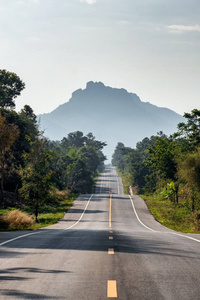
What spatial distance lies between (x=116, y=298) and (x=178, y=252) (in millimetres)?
4986

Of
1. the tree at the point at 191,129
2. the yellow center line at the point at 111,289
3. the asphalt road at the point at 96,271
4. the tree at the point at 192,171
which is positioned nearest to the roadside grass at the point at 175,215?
the tree at the point at 192,171

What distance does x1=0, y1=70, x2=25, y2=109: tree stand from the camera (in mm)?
75625

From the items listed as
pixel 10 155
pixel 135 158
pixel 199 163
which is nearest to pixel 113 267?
pixel 199 163

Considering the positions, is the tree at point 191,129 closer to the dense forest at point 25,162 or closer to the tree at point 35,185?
the dense forest at point 25,162

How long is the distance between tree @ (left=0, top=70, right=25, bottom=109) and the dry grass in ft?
177

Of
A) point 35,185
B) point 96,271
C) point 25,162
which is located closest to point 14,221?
point 35,185

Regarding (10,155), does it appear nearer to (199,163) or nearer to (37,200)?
(37,200)

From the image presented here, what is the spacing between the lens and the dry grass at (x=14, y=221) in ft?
71.9

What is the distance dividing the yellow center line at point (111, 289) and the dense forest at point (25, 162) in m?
25.9

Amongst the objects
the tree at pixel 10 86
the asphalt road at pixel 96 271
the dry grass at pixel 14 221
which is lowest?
the dry grass at pixel 14 221

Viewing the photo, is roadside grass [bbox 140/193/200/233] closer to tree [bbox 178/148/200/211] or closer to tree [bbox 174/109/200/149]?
tree [bbox 178/148/200/211]

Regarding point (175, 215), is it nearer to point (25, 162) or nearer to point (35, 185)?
point (35, 185)

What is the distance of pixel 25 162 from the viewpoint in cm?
5759

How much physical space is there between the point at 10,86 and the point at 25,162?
86.4 ft
